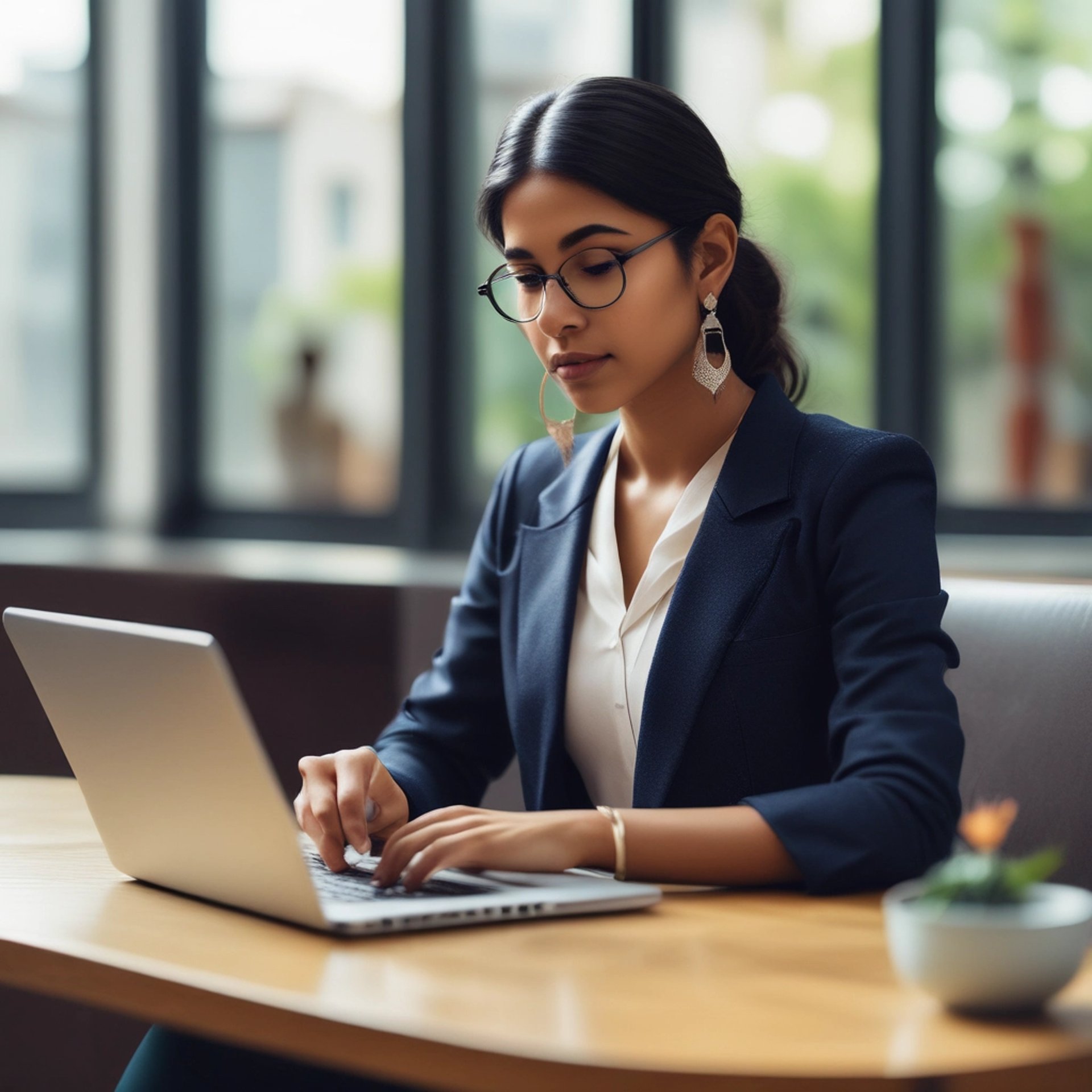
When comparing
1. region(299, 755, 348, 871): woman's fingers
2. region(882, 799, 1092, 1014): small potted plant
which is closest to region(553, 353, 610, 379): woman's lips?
region(299, 755, 348, 871): woman's fingers

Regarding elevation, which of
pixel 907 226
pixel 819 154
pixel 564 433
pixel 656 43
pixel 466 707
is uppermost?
pixel 656 43

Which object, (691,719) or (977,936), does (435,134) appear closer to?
(691,719)

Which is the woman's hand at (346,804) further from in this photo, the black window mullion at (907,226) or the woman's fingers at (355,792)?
the black window mullion at (907,226)

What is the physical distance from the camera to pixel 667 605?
60.3 inches

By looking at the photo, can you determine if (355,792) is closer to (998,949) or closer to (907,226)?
(998,949)

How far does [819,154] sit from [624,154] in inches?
52.7

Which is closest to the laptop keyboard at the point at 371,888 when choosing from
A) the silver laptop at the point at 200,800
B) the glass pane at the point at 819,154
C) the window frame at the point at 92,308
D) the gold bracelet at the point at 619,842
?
the silver laptop at the point at 200,800

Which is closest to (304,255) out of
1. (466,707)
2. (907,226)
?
(907,226)

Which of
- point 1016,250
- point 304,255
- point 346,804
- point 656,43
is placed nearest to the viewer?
point 346,804

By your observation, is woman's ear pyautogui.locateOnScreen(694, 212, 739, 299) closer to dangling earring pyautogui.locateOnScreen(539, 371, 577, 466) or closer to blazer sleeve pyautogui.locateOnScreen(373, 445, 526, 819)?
dangling earring pyautogui.locateOnScreen(539, 371, 577, 466)

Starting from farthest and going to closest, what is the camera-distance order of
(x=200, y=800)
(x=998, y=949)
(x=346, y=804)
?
(x=346, y=804)
(x=200, y=800)
(x=998, y=949)

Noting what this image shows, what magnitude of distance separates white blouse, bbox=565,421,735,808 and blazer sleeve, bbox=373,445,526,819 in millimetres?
140

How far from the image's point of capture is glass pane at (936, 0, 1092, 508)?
2471 millimetres

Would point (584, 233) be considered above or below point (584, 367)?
above
